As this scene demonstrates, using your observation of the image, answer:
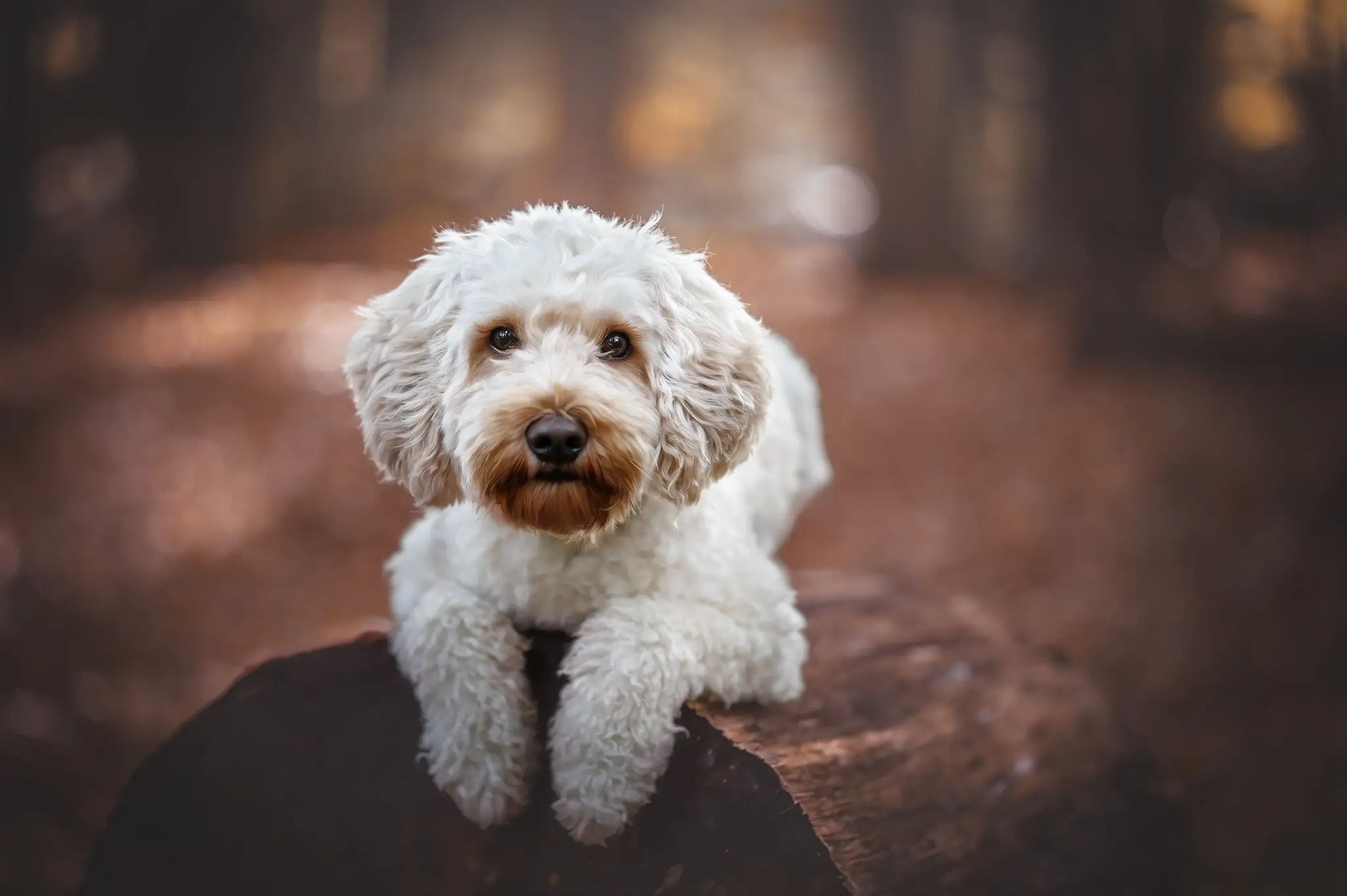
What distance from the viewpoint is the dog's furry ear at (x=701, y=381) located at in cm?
152

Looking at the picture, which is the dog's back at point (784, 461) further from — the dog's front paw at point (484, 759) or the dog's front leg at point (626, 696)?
the dog's front paw at point (484, 759)

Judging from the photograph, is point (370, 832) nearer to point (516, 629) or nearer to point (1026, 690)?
point (516, 629)

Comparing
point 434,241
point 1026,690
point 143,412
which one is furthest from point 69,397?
point 1026,690

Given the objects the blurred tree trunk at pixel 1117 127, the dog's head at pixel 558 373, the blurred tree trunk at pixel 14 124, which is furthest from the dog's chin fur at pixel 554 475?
the blurred tree trunk at pixel 1117 127

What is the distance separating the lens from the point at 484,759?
156cm

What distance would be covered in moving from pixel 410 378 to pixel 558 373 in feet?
0.97

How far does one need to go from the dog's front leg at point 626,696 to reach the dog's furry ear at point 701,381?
8.4 inches

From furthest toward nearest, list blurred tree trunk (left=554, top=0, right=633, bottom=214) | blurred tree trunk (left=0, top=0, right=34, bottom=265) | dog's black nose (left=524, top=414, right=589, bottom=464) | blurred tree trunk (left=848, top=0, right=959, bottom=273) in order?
1. blurred tree trunk (left=848, top=0, right=959, bottom=273)
2. blurred tree trunk (left=554, top=0, right=633, bottom=214)
3. blurred tree trunk (left=0, top=0, right=34, bottom=265)
4. dog's black nose (left=524, top=414, right=589, bottom=464)

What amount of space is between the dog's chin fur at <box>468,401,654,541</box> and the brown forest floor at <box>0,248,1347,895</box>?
1285 mm

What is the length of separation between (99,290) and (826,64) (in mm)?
3601

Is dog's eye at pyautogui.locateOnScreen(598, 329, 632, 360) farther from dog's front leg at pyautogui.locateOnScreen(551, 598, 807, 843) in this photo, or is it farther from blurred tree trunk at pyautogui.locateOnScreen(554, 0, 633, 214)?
blurred tree trunk at pyautogui.locateOnScreen(554, 0, 633, 214)

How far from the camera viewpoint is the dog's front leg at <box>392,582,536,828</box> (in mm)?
1555

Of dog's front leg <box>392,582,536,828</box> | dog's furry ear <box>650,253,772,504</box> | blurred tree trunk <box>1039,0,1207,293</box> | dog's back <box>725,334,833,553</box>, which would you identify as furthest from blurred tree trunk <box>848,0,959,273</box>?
dog's front leg <box>392,582,536,828</box>

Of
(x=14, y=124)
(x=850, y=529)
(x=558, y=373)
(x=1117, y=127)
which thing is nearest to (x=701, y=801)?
(x=558, y=373)
